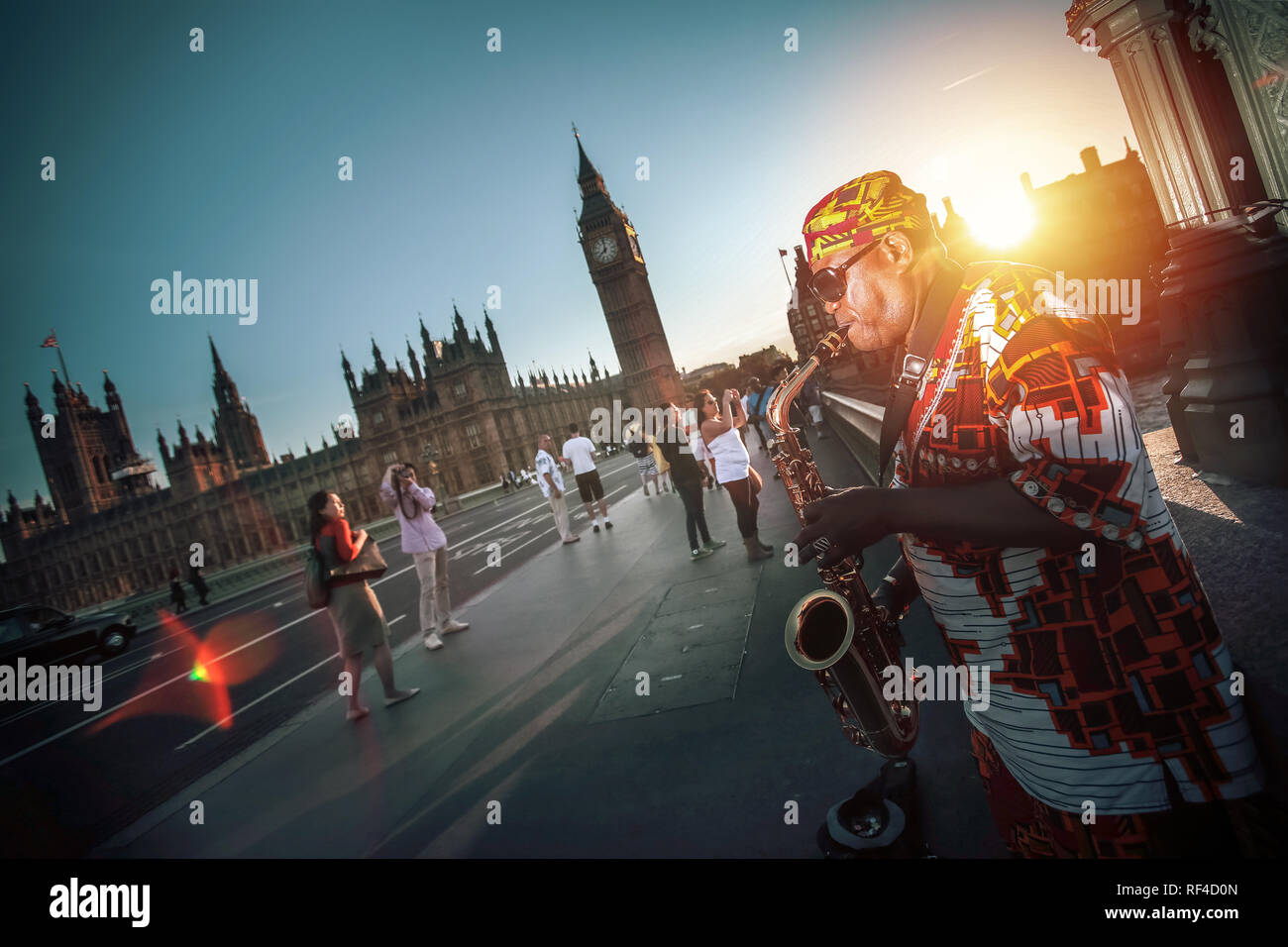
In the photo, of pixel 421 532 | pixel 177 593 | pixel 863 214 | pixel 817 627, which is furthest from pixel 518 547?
pixel 177 593

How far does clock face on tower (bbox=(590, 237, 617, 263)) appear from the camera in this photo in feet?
302

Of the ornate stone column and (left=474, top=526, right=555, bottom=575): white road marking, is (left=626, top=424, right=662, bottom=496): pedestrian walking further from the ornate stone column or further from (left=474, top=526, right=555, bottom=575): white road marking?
the ornate stone column

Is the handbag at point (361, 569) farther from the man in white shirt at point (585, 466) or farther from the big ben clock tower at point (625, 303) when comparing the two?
the big ben clock tower at point (625, 303)

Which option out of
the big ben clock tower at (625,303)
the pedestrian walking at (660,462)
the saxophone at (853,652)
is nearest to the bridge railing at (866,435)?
the saxophone at (853,652)

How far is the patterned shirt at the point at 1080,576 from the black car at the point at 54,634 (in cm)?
2118

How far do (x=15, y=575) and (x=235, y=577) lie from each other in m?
85.2

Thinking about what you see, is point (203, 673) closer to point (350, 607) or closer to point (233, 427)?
point (350, 607)

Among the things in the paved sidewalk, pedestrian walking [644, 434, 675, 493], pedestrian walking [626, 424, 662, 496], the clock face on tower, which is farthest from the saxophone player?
the clock face on tower

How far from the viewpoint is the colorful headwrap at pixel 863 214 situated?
151 centimetres

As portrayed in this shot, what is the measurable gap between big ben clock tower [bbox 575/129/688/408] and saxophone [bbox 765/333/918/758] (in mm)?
89274
